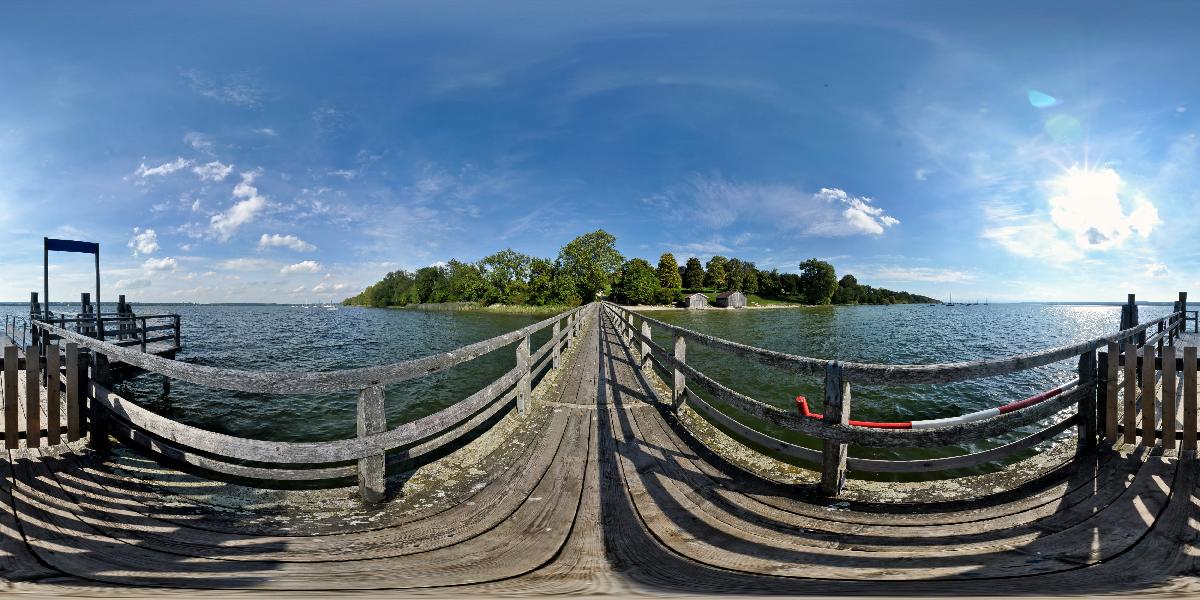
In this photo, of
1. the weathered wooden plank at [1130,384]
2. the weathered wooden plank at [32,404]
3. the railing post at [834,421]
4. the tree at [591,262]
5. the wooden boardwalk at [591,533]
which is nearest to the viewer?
the wooden boardwalk at [591,533]

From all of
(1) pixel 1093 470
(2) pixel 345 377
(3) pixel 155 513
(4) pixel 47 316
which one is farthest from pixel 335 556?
(4) pixel 47 316

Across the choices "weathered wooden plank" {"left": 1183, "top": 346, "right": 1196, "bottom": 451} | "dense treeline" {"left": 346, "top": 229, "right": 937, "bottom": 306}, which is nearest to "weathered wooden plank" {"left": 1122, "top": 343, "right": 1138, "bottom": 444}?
"weathered wooden plank" {"left": 1183, "top": 346, "right": 1196, "bottom": 451}

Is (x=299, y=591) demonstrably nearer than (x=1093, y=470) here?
Yes

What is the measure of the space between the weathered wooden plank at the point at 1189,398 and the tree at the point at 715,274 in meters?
111

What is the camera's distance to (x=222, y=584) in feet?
7.03

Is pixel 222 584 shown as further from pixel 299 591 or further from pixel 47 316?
pixel 47 316

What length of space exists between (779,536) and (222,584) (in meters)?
2.99

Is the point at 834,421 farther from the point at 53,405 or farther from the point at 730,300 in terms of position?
the point at 730,300

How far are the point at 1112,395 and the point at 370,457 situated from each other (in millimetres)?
6083

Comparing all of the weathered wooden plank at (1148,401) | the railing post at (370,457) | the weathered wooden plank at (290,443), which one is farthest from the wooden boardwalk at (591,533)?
the weathered wooden plank at (290,443)

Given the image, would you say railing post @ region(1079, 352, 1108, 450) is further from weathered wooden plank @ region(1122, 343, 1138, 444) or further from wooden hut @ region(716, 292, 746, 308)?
wooden hut @ region(716, 292, 746, 308)

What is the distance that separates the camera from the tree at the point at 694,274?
113 metres

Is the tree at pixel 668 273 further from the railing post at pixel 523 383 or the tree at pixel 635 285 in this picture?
the railing post at pixel 523 383

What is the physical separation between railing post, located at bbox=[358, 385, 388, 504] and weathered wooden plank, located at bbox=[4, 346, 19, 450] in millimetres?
3140
